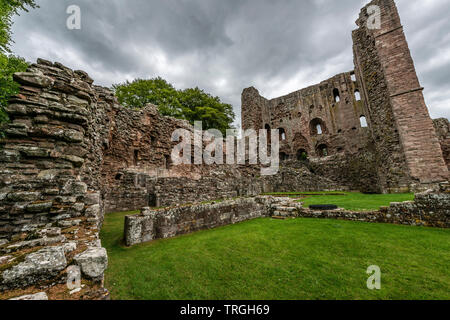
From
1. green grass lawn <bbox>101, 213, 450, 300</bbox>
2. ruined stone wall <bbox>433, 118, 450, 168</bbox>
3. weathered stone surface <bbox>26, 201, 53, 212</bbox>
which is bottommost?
green grass lawn <bbox>101, 213, 450, 300</bbox>

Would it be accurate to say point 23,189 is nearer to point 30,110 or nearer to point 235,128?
point 30,110

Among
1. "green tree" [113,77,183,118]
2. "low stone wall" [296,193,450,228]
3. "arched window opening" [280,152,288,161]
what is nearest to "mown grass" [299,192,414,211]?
"low stone wall" [296,193,450,228]

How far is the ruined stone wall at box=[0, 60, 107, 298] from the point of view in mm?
1672

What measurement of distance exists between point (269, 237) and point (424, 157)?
43.3ft

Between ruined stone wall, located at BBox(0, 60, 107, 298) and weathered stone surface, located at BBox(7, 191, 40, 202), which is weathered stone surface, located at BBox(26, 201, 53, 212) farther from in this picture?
weathered stone surface, located at BBox(7, 191, 40, 202)

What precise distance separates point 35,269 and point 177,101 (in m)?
25.0

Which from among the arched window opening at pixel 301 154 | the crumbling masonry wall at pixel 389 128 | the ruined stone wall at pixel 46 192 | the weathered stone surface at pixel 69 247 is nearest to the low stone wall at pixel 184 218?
the ruined stone wall at pixel 46 192

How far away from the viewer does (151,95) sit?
74.4 ft

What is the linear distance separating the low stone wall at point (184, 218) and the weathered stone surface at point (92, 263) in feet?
7.85

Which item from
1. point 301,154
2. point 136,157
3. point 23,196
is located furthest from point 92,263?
point 301,154

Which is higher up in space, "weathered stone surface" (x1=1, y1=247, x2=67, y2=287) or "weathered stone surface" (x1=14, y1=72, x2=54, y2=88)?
"weathered stone surface" (x1=14, y1=72, x2=54, y2=88)

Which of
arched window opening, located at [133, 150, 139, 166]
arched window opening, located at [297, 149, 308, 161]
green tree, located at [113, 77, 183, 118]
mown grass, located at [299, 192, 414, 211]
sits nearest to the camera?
mown grass, located at [299, 192, 414, 211]

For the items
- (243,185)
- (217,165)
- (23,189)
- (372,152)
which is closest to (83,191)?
(23,189)

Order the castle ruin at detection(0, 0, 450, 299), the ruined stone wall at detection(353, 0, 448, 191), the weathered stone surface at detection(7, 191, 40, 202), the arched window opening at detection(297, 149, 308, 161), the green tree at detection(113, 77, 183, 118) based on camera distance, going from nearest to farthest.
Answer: the castle ruin at detection(0, 0, 450, 299)
the weathered stone surface at detection(7, 191, 40, 202)
the ruined stone wall at detection(353, 0, 448, 191)
the green tree at detection(113, 77, 183, 118)
the arched window opening at detection(297, 149, 308, 161)
